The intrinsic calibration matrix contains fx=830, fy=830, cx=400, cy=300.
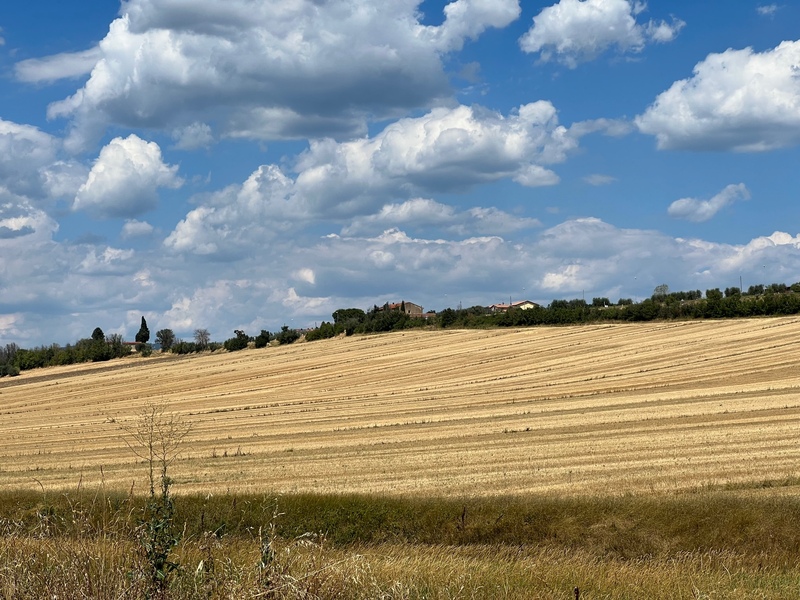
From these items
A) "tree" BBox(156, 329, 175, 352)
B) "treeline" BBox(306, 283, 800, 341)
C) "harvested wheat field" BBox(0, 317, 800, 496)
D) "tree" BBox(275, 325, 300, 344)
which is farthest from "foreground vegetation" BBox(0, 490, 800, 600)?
"tree" BBox(156, 329, 175, 352)

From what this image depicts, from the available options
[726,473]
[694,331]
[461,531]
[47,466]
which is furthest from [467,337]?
[461,531]

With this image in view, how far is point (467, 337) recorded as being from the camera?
350 feet

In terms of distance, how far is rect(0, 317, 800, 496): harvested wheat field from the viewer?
2281cm

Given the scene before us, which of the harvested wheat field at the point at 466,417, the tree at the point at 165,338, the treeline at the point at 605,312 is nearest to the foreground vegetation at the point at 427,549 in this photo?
the harvested wheat field at the point at 466,417

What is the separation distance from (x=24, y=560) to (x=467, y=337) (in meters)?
98.1

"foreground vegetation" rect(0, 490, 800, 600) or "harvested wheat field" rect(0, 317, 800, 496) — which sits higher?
"foreground vegetation" rect(0, 490, 800, 600)

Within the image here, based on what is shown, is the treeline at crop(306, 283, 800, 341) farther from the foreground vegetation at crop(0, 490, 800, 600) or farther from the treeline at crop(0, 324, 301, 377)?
the foreground vegetation at crop(0, 490, 800, 600)

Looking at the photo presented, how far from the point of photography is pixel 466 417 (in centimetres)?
4206

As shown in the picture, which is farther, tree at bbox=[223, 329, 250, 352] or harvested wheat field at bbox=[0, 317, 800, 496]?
tree at bbox=[223, 329, 250, 352]

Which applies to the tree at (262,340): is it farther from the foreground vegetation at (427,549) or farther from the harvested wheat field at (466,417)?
the foreground vegetation at (427,549)

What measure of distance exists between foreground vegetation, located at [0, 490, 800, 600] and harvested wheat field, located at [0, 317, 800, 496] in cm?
145

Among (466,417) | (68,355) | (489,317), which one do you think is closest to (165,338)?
(68,355)

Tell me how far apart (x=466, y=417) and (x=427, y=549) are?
100 feet

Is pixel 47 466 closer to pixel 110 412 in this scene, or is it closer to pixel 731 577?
pixel 731 577
